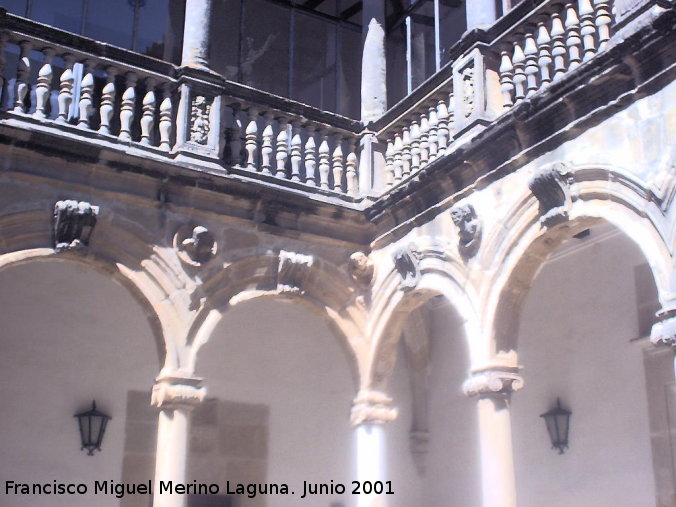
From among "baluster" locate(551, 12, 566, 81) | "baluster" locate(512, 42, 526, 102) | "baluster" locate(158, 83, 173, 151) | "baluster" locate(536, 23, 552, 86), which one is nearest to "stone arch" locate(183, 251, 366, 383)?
"baluster" locate(158, 83, 173, 151)

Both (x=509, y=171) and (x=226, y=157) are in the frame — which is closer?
(x=509, y=171)

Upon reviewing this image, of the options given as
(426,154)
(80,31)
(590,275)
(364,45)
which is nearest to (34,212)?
(80,31)

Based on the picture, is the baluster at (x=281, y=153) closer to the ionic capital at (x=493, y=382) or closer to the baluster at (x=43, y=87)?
the baluster at (x=43, y=87)

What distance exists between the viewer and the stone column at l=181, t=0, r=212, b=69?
766 centimetres

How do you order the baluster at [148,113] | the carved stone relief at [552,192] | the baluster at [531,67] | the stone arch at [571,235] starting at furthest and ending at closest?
the baluster at [148,113], the baluster at [531,67], the carved stone relief at [552,192], the stone arch at [571,235]

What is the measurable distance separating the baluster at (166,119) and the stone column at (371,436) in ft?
8.46

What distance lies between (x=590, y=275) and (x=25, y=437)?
490cm

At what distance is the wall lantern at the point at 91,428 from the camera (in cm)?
788

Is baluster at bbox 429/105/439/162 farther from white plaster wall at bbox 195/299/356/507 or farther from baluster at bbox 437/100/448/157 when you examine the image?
white plaster wall at bbox 195/299/356/507

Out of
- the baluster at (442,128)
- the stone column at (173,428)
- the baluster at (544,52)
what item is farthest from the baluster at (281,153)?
the baluster at (544,52)

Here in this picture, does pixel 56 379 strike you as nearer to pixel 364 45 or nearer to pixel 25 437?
pixel 25 437

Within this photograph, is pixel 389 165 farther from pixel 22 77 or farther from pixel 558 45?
pixel 22 77

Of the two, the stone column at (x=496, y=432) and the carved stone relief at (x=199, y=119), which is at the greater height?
the carved stone relief at (x=199, y=119)

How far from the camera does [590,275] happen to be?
7.99 m
